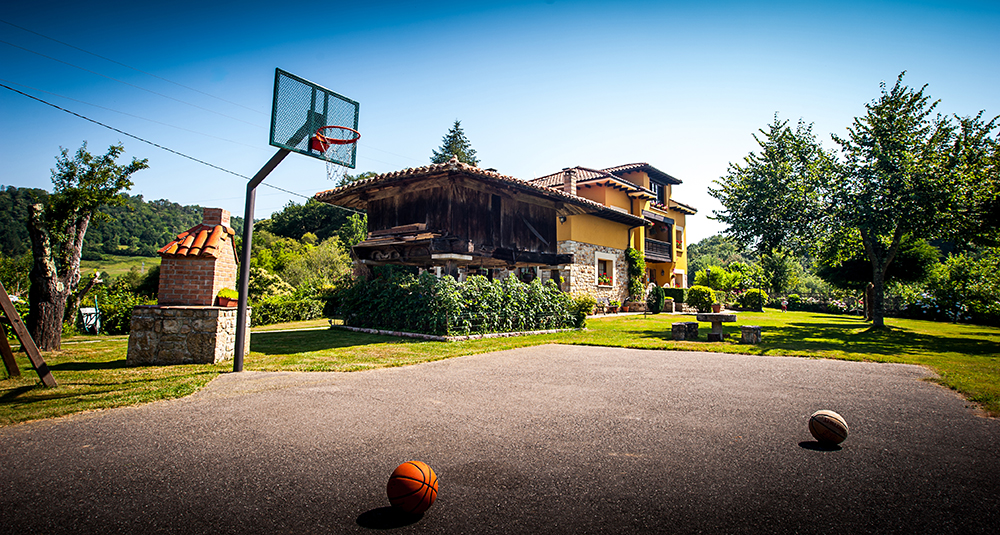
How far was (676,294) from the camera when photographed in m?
26.0

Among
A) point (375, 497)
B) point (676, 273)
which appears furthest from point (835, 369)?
point (676, 273)

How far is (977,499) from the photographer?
266 cm

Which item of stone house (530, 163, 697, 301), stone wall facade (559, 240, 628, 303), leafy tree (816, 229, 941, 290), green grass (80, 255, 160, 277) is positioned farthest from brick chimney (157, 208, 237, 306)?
green grass (80, 255, 160, 277)

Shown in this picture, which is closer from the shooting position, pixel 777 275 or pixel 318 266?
pixel 318 266

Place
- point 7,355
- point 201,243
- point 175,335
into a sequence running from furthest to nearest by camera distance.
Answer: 1. point 201,243
2. point 175,335
3. point 7,355

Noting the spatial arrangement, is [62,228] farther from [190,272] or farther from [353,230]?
[353,230]

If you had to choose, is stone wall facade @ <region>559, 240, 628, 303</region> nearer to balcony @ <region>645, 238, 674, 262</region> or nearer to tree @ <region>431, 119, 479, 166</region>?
balcony @ <region>645, 238, 674, 262</region>

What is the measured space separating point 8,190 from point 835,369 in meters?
63.0

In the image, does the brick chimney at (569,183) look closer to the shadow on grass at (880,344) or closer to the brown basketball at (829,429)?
the shadow on grass at (880,344)

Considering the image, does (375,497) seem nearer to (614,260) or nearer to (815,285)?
(614,260)

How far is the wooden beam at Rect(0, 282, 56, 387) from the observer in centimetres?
525

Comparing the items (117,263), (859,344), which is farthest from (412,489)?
(117,263)

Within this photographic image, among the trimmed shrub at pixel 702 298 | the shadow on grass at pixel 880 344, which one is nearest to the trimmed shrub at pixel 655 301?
the trimmed shrub at pixel 702 298

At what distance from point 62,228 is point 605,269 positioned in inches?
830
